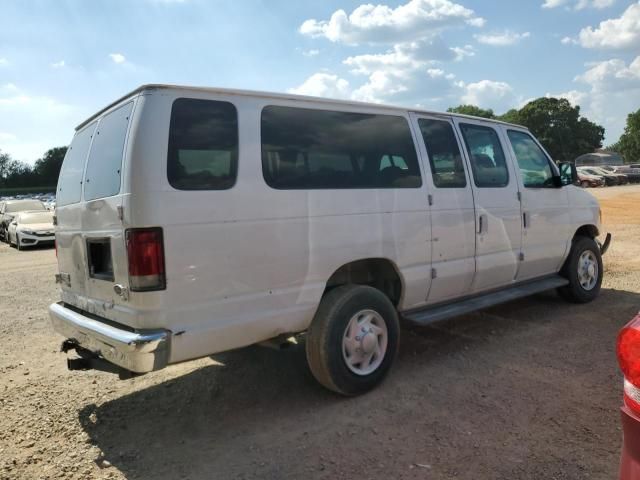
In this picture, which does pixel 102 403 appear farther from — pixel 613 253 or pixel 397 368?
pixel 613 253

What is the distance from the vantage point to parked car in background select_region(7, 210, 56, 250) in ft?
51.9

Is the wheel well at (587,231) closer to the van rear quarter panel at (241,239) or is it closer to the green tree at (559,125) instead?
the van rear quarter panel at (241,239)

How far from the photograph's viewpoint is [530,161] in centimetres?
577

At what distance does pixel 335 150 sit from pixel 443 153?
1.29 m

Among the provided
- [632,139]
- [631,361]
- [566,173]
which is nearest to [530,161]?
[566,173]

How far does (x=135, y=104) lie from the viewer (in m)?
3.23

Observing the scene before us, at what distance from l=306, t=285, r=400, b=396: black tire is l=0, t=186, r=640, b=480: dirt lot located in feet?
0.51

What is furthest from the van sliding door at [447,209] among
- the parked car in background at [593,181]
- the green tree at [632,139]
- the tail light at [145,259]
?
the green tree at [632,139]

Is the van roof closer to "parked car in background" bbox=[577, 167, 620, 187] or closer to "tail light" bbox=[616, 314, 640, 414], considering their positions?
"tail light" bbox=[616, 314, 640, 414]

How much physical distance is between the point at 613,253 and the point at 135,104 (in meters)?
9.64

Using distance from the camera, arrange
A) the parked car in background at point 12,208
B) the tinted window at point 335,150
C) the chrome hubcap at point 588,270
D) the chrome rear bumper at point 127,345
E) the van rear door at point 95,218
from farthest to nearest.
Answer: the parked car in background at point 12,208, the chrome hubcap at point 588,270, the tinted window at point 335,150, the van rear door at point 95,218, the chrome rear bumper at point 127,345

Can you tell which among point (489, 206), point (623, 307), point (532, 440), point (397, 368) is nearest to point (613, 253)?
point (623, 307)

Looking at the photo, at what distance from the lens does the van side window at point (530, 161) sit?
5629mm

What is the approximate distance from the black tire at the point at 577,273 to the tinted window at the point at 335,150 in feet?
9.55
